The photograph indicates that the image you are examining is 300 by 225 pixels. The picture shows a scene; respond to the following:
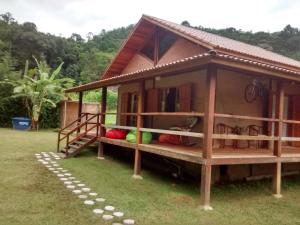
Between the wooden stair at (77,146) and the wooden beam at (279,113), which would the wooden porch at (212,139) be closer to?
the wooden beam at (279,113)

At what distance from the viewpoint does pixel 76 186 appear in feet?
24.4

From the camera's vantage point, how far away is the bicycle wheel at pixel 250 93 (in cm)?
954

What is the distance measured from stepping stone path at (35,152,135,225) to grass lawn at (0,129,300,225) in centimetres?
16

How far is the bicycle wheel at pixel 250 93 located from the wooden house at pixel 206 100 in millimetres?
31

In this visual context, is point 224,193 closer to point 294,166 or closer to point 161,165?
point 161,165

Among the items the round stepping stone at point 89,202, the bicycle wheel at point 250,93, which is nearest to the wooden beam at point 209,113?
the round stepping stone at point 89,202

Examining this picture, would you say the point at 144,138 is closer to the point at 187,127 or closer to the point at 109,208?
the point at 187,127

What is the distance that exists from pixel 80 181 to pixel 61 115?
1442 cm

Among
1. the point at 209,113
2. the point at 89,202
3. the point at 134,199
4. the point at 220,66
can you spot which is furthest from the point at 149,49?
the point at 89,202

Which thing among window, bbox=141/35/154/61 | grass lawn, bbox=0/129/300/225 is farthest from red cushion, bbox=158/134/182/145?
window, bbox=141/35/154/61

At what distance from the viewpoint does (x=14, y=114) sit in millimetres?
21203

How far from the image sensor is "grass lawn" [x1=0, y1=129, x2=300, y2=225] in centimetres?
553

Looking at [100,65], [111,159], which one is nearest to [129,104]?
[111,159]

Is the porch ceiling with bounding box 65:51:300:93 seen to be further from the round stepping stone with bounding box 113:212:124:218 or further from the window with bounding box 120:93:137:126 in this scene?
the window with bounding box 120:93:137:126
